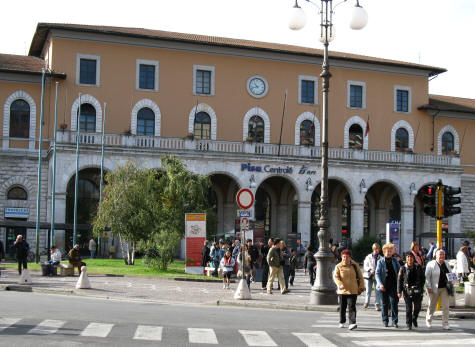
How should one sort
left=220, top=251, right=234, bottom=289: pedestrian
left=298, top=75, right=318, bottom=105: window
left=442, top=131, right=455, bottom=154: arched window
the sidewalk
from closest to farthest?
1. the sidewalk
2. left=220, top=251, right=234, bottom=289: pedestrian
3. left=298, top=75, right=318, bottom=105: window
4. left=442, top=131, right=455, bottom=154: arched window

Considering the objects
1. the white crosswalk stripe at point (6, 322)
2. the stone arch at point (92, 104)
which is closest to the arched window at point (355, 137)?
the stone arch at point (92, 104)

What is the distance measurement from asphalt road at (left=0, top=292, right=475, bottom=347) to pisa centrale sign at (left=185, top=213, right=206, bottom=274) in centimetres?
1187

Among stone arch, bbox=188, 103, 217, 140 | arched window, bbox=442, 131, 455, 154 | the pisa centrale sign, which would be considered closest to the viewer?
the pisa centrale sign

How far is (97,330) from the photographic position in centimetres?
1251

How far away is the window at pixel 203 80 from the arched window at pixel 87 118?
21.8ft

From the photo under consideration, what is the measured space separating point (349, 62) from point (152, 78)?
1365cm

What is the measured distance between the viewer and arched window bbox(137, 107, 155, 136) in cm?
4446

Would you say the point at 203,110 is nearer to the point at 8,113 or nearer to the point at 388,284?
the point at 8,113

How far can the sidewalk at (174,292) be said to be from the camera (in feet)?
62.4

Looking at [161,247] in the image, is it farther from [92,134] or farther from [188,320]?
[188,320]

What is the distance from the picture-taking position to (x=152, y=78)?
4503cm

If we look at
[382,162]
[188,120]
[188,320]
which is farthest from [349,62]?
[188,320]

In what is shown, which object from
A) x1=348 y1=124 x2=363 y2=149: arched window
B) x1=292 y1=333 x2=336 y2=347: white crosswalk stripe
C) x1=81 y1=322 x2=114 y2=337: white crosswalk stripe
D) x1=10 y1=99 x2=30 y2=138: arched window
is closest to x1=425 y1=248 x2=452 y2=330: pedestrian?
x1=292 y1=333 x2=336 y2=347: white crosswalk stripe

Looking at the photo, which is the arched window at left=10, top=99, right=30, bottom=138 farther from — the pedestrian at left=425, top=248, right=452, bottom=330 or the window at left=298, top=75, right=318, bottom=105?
the pedestrian at left=425, top=248, right=452, bottom=330
